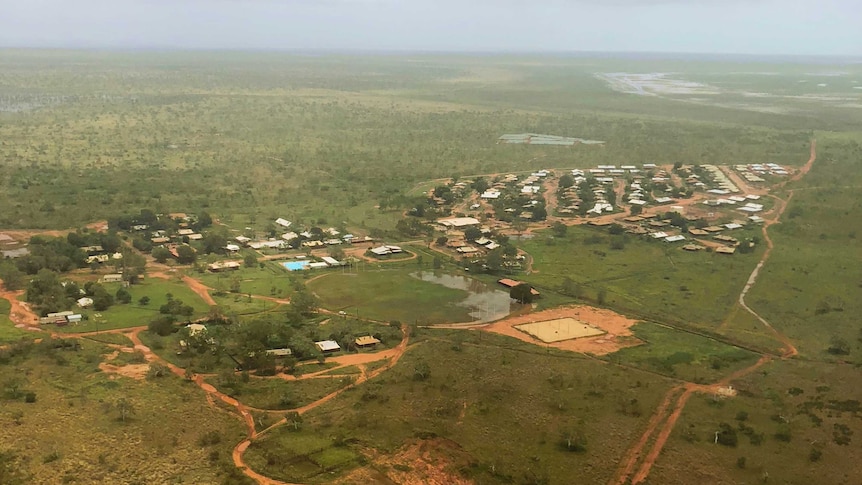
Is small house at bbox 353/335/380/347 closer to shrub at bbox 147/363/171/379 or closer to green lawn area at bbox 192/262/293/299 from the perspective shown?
green lawn area at bbox 192/262/293/299

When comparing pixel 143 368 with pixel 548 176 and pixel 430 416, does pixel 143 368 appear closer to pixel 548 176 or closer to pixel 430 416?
pixel 430 416

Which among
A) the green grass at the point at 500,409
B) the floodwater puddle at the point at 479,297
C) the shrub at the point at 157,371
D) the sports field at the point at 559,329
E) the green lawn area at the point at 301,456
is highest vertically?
the shrub at the point at 157,371

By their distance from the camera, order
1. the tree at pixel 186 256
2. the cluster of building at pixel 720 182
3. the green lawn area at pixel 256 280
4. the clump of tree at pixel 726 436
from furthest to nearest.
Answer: the cluster of building at pixel 720 182
the tree at pixel 186 256
the green lawn area at pixel 256 280
the clump of tree at pixel 726 436

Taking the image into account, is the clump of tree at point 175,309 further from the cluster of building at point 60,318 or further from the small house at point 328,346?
the small house at point 328,346

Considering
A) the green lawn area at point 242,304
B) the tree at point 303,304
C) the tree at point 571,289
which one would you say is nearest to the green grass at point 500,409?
the tree at point 303,304

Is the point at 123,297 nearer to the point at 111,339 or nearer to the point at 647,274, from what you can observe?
the point at 111,339

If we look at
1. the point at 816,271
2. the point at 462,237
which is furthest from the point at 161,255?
the point at 816,271

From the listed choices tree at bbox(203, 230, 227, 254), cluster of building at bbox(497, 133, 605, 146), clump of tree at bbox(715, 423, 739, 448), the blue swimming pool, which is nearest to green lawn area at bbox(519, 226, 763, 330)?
clump of tree at bbox(715, 423, 739, 448)
